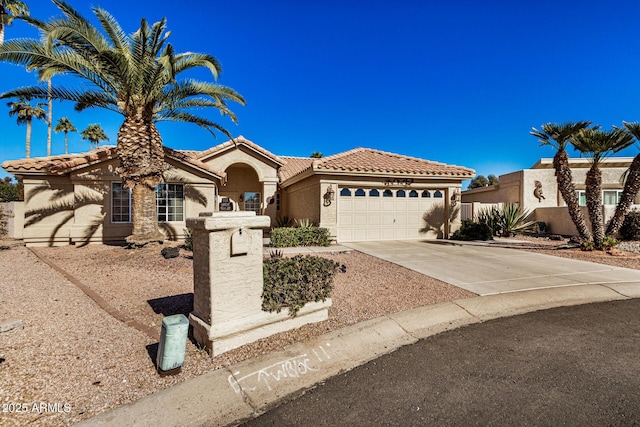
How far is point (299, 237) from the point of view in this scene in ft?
41.0

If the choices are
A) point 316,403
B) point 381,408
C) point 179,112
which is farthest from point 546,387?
point 179,112

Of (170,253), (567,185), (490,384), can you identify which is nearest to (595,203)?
(567,185)

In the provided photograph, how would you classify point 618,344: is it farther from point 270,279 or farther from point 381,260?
point 381,260

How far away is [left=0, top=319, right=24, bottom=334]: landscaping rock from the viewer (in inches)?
162

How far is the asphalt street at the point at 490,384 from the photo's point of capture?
276 cm

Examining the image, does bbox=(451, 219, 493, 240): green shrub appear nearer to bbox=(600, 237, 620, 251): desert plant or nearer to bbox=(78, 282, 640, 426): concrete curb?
bbox=(600, 237, 620, 251): desert plant

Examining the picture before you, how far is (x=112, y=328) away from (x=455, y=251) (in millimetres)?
10760

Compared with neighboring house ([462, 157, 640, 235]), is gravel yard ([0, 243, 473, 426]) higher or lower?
lower

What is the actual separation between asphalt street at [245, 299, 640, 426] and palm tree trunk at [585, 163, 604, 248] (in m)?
9.32

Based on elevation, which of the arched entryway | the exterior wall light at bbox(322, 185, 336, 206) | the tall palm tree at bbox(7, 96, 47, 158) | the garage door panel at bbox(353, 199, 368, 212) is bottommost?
the garage door panel at bbox(353, 199, 368, 212)

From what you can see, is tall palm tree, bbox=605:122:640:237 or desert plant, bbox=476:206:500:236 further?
desert plant, bbox=476:206:500:236

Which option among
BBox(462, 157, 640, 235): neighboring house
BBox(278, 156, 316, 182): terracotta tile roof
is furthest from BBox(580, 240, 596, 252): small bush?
BBox(278, 156, 316, 182): terracotta tile roof

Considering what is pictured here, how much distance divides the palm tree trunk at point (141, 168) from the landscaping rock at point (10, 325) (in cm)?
661

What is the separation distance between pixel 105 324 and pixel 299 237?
8.33 m
